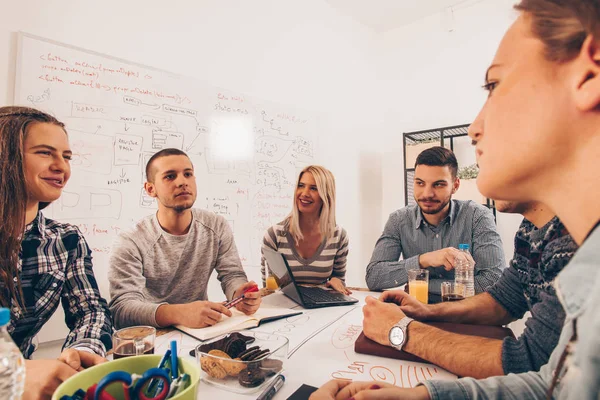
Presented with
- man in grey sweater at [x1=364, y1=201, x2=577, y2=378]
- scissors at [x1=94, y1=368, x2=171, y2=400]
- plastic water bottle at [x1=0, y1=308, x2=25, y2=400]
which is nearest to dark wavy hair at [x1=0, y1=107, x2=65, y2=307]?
plastic water bottle at [x1=0, y1=308, x2=25, y2=400]

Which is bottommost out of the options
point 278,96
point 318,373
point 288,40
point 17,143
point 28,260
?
point 318,373

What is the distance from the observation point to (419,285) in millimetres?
1392

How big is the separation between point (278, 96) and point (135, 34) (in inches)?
47.1

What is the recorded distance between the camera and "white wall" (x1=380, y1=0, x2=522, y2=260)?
3246 millimetres

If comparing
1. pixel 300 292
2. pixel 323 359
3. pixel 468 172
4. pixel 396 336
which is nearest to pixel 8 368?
pixel 323 359

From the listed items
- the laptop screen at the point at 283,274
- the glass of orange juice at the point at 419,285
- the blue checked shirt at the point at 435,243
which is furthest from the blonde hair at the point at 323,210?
the glass of orange juice at the point at 419,285

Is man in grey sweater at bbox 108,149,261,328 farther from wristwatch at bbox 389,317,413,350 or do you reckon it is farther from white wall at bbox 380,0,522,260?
white wall at bbox 380,0,522,260

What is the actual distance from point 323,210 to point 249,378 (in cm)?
161

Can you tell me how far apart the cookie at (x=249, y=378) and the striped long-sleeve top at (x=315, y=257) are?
4.27 ft

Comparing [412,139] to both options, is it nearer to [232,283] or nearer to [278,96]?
[278,96]

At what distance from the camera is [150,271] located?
1.52 meters

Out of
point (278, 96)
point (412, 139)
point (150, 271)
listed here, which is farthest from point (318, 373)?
point (412, 139)

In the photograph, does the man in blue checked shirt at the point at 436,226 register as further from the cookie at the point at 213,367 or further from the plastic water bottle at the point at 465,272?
the cookie at the point at 213,367

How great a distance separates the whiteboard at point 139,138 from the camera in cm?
173
